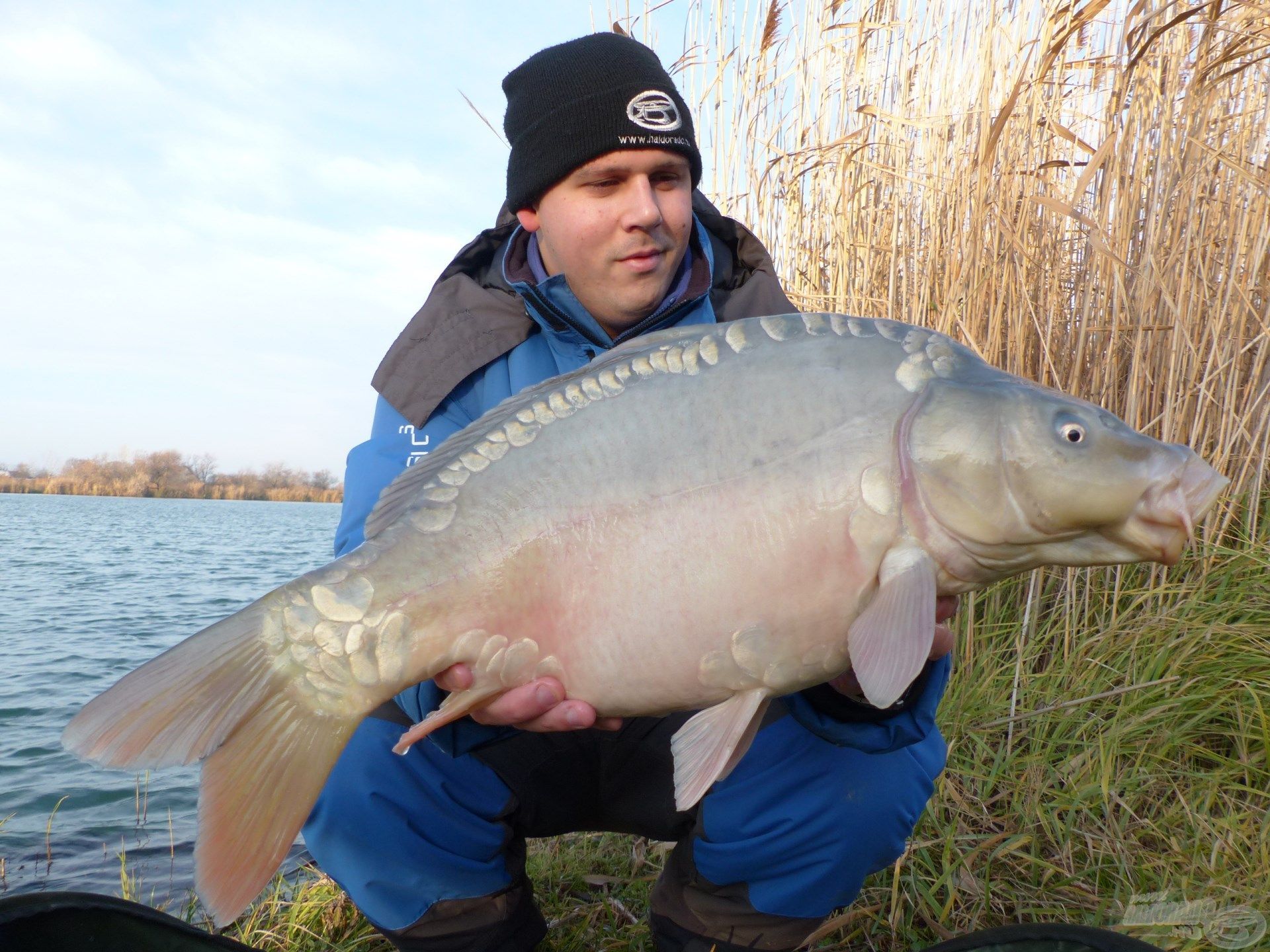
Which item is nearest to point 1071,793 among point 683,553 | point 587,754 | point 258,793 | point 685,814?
point 685,814

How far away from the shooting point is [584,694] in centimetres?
129

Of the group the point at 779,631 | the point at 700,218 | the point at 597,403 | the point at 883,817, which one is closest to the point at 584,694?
the point at 779,631

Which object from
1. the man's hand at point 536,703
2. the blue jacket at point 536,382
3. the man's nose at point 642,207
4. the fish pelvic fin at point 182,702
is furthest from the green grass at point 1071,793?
the man's nose at point 642,207

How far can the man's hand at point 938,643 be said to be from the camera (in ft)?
4.28

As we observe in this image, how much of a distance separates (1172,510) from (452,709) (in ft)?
2.99

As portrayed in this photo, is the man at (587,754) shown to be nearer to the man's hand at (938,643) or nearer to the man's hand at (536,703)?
the man's hand at (938,643)

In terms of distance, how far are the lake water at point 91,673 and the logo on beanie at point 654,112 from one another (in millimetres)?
1570

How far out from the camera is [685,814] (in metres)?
1.83

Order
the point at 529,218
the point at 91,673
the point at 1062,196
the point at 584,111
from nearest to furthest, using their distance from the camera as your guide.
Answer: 1. the point at 584,111
2. the point at 529,218
3. the point at 1062,196
4. the point at 91,673

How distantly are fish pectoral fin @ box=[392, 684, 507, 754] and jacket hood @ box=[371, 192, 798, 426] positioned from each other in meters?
0.70

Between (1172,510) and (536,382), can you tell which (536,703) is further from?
(1172,510)

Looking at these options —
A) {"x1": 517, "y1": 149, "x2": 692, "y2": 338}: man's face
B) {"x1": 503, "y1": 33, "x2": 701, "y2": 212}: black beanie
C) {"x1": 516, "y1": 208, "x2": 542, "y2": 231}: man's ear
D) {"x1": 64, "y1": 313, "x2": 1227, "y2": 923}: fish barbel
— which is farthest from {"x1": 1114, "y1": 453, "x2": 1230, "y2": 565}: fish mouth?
{"x1": 516, "y1": 208, "x2": 542, "y2": 231}: man's ear

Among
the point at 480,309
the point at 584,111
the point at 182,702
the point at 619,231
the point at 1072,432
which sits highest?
the point at 584,111

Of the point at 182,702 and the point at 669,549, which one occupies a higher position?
the point at 669,549
